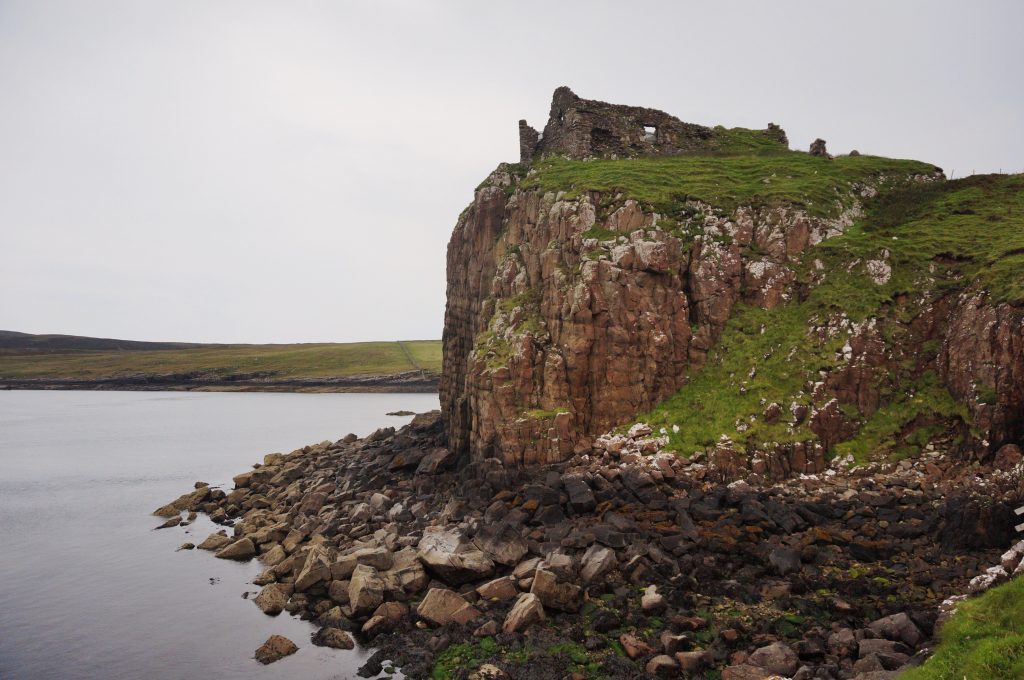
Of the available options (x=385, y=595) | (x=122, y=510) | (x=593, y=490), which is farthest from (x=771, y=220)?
(x=122, y=510)

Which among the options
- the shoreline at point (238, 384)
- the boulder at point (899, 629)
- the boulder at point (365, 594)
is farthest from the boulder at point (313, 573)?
the shoreline at point (238, 384)

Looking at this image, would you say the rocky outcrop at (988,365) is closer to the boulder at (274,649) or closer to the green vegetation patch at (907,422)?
the green vegetation patch at (907,422)

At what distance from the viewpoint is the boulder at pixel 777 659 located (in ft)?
51.1

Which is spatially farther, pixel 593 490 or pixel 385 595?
pixel 593 490

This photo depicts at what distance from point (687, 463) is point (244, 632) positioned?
19.9 meters

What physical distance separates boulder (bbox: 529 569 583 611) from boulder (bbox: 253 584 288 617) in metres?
11.0

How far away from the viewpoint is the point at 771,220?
35250mm

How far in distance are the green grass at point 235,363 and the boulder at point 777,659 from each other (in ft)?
479

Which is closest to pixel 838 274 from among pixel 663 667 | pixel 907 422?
pixel 907 422

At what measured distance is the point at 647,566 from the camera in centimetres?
2178

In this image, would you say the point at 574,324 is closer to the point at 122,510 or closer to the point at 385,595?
the point at 385,595

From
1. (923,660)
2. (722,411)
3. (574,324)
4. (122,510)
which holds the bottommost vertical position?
(122,510)

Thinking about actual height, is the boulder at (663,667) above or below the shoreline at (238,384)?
below

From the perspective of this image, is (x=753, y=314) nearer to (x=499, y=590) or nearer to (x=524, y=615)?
(x=499, y=590)
